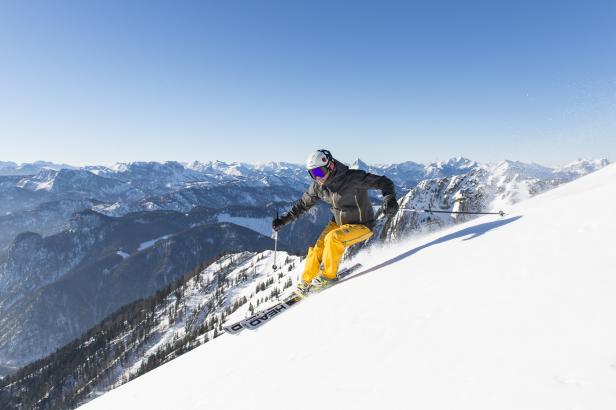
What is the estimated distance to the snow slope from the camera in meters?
3.43

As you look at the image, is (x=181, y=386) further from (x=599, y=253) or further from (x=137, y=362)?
(x=137, y=362)

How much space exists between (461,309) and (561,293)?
1304 mm

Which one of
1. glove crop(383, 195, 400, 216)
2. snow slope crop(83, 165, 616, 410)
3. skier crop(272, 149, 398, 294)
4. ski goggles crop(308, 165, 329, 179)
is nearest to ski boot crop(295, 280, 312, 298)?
skier crop(272, 149, 398, 294)

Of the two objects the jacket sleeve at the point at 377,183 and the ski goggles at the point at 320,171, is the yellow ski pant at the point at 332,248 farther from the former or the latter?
the ski goggles at the point at 320,171

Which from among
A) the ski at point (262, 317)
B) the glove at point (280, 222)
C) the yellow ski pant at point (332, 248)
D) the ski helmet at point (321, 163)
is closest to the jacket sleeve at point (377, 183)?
the ski helmet at point (321, 163)

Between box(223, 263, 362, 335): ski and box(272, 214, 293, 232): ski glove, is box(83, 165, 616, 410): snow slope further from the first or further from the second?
box(272, 214, 293, 232): ski glove

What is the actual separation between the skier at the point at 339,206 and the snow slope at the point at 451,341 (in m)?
2.02

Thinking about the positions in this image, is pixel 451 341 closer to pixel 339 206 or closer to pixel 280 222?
pixel 339 206

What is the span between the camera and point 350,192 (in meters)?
10.8

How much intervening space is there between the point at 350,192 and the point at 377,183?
0.88m

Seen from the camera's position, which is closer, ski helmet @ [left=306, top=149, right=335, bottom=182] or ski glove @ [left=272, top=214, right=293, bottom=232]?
ski helmet @ [left=306, top=149, right=335, bottom=182]

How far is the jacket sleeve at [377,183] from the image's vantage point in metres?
10.6

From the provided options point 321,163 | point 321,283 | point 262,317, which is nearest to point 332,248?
point 321,283

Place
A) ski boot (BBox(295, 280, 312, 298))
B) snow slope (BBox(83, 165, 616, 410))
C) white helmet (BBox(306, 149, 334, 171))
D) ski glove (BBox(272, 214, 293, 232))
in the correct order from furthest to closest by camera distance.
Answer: ski glove (BBox(272, 214, 293, 232))
ski boot (BBox(295, 280, 312, 298))
white helmet (BBox(306, 149, 334, 171))
snow slope (BBox(83, 165, 616, 410))
